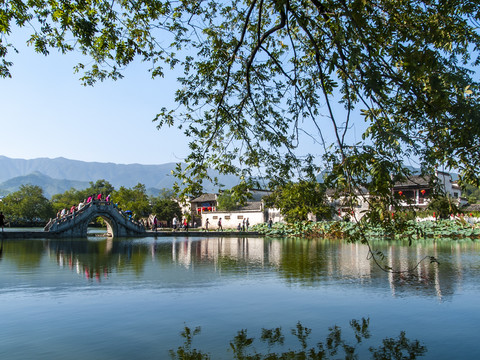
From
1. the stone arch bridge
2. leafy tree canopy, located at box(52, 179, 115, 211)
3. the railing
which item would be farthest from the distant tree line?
the railing

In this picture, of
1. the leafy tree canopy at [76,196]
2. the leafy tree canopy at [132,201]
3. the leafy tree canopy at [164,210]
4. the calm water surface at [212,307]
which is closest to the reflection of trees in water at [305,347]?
the calm water surface at [212,307]

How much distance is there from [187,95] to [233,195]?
8.86 feet

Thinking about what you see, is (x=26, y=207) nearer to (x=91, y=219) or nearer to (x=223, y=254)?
(x=91, y=219)

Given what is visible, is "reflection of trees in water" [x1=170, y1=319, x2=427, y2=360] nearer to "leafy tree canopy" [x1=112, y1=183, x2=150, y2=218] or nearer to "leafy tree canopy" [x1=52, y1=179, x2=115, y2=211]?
"leafy tree canopy" [x1=112, y1=183, x2=150, y2=218]

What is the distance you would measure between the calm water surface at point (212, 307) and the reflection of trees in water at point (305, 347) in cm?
11

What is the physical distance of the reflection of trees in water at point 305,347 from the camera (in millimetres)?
5727

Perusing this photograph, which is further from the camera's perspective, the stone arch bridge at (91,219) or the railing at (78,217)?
the stone arch bridge at (91,219)

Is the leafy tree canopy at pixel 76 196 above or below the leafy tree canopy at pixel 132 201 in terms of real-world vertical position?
above

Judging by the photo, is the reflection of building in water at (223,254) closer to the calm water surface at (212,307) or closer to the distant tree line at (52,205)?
the calm water surface at (212,307)

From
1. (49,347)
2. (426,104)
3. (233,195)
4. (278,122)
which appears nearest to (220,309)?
(233,195)

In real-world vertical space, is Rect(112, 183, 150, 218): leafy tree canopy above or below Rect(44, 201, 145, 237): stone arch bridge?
above

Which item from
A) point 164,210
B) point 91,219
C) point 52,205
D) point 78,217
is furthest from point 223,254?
point 52,205

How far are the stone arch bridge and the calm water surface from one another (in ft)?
69.8

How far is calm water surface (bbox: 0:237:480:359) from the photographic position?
6.16 meters
